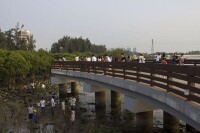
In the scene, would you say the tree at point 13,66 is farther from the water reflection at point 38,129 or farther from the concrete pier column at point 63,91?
the water reflection at point 38,129

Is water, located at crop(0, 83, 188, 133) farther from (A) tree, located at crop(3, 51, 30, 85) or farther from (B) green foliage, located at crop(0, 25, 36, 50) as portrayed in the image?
(B) green foliage, located at crop(0, 25, 36, 50)

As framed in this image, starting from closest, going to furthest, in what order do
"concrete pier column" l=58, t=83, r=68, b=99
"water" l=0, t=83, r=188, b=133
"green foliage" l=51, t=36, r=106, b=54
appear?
"water" l=0, t=83, r=188, b=133
"concrete pier column" l=58, t=83, r=68, b=99
"green foliage" l=51, t=36, r=106, b=54

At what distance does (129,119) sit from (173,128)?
4872 millimetres

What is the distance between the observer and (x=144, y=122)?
18672 millimetres

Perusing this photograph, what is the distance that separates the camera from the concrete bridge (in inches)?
429

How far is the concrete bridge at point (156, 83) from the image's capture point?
10898 mm

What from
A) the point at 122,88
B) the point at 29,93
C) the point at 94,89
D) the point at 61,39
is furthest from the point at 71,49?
the point at 122,88

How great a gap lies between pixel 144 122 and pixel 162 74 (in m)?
5.50

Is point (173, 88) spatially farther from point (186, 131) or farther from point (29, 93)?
point (29, 93)

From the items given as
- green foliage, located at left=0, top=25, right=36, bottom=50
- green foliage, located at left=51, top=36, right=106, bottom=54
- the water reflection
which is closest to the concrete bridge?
the water reflection

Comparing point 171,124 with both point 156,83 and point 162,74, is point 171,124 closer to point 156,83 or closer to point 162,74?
point 156,83

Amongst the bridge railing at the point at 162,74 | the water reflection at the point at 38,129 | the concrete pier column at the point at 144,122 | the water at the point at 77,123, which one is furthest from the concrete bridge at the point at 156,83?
the water reflection at the point at 38,129

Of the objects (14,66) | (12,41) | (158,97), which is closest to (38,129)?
(158,97)

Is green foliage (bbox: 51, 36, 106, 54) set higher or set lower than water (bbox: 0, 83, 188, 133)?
higher
